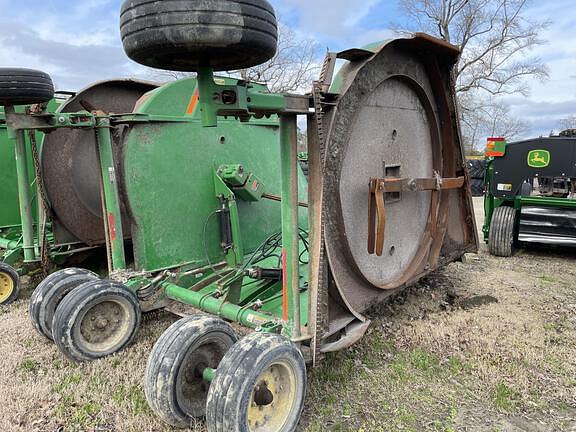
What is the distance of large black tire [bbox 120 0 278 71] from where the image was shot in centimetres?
184

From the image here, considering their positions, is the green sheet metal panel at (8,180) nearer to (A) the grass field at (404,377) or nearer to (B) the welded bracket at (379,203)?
(A) the grass field at (404,377)

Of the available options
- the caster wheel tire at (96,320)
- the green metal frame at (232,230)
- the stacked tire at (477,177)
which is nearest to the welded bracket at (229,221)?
the green metal frame at (232,230)

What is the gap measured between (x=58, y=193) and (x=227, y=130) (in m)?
2.00

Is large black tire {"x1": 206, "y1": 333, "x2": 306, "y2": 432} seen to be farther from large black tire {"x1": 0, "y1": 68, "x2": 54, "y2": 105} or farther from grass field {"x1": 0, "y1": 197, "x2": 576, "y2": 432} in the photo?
large black tire {"x1": 0, "y1": 68, "x2": 54, "y2": 105}

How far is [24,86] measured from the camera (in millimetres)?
3725

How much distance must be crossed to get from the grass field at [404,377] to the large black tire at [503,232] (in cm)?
194

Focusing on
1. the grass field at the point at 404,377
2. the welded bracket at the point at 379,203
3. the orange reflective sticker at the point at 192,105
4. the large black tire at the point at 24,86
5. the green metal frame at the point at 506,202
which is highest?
the large black tire at the point at 24,86

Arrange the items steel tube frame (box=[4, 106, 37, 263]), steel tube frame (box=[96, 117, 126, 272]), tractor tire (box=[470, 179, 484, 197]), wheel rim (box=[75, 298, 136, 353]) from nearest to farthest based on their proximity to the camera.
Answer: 1. wheel rim (box=[75, 298, 136, 353])
2. steel tube frame (box=[96, 117, 126, 272])
3. steel tube frame (box=[4, 106, 37, 263])
4. tractor tire (box=[470, 179, 484, 197])

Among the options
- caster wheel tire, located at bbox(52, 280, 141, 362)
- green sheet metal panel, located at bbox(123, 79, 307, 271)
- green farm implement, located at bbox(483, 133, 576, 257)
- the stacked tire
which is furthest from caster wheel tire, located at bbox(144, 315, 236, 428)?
the stacked tire

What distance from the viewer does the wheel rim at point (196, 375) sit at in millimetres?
2463

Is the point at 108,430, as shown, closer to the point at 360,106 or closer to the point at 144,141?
the point at 144,141

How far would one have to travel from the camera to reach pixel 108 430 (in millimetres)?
2580

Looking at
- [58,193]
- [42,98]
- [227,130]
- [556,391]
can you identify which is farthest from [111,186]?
[556,391]

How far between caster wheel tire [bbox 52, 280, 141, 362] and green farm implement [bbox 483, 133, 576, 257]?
16.1ft
